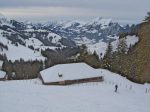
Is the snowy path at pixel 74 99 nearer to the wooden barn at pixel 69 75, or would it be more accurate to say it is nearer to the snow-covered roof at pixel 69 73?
the wooden barn at pixel 69 75

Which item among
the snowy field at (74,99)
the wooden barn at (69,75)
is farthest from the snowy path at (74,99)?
the wooden barn at (69,75)

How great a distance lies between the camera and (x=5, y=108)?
35.7 metres

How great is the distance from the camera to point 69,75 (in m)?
62.6

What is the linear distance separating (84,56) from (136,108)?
8616 cm

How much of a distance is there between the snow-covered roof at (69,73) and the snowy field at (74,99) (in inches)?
377

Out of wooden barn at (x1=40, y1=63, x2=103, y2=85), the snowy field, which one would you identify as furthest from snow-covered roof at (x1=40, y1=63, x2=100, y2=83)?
the snowy field

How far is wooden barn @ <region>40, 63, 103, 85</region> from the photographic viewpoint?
60.9 meters

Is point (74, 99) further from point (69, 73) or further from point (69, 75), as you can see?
point (69, 73)

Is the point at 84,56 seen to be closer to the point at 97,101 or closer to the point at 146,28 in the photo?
the point at 146,28

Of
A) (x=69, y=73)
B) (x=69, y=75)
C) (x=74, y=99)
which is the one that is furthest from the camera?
(x=69, y=73)

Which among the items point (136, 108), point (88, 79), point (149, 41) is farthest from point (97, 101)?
point (149, 41)

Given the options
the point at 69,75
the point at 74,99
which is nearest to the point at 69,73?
the point at 69,75

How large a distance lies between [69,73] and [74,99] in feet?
69.7

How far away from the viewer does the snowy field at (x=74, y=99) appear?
37.1m
